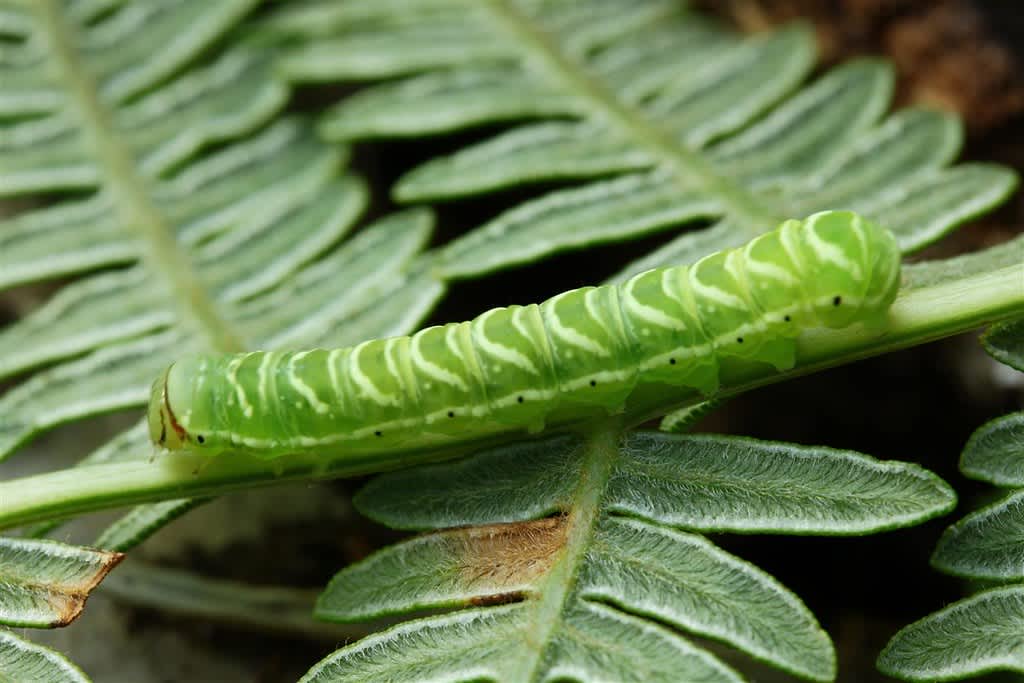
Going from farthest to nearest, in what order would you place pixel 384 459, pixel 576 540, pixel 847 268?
pixel 384 459 → pixel 847 268 → pixel 576 540

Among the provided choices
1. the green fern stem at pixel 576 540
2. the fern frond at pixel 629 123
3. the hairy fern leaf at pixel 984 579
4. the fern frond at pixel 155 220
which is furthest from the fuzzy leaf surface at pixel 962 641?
the fern frond at pixel 155 220

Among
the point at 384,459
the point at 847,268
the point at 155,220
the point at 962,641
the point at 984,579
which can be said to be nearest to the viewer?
the point at 962,641

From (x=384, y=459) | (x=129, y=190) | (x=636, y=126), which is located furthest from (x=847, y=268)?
(x=129, y=190)

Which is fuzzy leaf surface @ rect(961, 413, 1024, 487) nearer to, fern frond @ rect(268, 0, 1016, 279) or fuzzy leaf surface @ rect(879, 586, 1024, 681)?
fuzzy leaf surface @ rect(879, 586, 1024, 681)

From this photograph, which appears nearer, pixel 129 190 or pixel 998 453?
pixel 998 453

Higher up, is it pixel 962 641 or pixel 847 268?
pixel 847 268

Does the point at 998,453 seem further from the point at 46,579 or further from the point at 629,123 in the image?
the point at 46,579

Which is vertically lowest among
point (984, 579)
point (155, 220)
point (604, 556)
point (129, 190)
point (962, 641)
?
point (962, 641)
